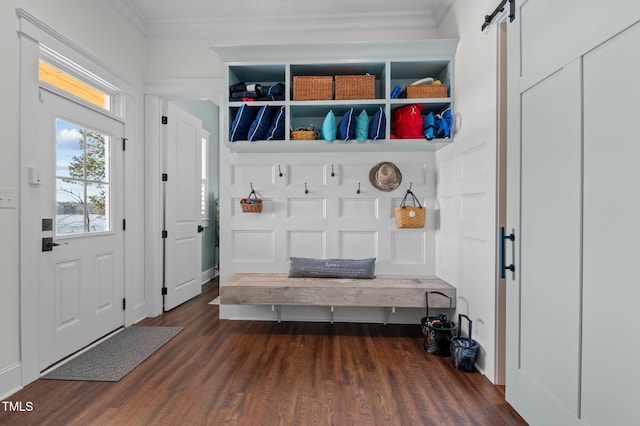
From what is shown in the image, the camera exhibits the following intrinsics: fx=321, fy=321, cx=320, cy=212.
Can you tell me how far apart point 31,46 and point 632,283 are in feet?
11.1

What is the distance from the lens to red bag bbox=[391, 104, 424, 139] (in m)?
2.87

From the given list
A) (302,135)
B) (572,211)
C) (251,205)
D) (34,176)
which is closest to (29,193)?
(34,176)

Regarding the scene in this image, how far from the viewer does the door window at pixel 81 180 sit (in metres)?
2.42

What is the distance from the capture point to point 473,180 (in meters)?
2.41

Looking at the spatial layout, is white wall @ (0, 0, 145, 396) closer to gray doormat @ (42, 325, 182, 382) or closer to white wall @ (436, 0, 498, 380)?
gray doormat @ (42, 325, 182, 382)

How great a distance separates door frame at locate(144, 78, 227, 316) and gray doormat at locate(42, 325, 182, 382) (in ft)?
1.70

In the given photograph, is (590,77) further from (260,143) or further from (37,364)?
(37,364)

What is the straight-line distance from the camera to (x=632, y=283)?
1050 mm

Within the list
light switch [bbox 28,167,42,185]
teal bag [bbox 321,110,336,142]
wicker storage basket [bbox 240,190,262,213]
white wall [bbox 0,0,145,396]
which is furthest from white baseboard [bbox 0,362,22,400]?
teal bag [bbox 321,110,336,142]

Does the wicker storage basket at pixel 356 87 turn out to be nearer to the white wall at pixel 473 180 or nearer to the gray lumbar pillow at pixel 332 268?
the white wall at pixel 473 180

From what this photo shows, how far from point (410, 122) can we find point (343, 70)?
830 millimetres

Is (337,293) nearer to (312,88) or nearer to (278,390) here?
(278,390)

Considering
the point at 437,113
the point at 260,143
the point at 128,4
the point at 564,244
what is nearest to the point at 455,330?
the point at 564,244

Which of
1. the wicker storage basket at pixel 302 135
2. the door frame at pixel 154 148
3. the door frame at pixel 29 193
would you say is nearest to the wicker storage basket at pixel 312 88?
the wicker storage basket at pixel 302 135
